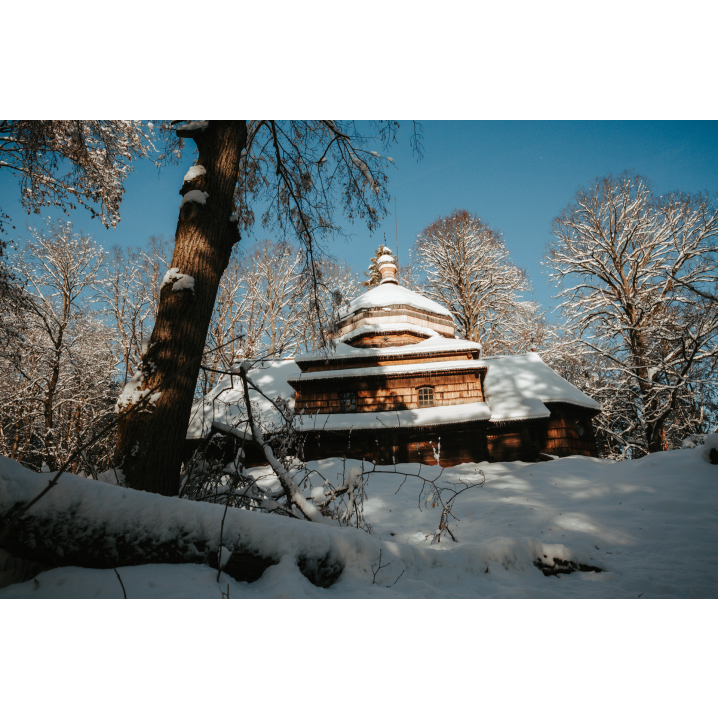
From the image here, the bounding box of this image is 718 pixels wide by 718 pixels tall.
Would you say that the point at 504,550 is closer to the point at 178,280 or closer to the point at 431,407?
the point at 178,280

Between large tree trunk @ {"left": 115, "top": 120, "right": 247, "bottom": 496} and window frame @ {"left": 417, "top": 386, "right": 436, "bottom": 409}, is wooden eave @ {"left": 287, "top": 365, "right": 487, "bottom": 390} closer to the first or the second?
window frame @ {"left": 417, "top": 386, "right": 436, "bottom": 409}

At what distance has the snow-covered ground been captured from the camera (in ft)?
5.95

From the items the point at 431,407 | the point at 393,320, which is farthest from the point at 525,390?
the point at 393,320

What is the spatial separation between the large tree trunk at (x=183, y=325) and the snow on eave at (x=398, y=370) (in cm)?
979

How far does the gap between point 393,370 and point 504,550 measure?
10.1 m

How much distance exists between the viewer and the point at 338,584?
2312mm

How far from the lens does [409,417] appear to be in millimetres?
12414

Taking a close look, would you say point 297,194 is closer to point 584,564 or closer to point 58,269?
point 584,564

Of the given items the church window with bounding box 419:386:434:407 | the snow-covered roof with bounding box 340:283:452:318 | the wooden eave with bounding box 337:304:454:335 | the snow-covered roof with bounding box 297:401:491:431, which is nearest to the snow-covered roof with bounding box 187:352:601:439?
the snow-covered roof with bounding box 297:401:491:431

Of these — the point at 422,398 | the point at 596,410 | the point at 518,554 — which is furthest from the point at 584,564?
the point at 596,410

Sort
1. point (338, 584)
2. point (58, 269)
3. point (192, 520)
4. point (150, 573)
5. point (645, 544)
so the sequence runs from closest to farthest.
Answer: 1. point (150, 573)
2. point (192, 520)
3. point (338, 584)
4. point (645, 544)
5. point (58, 269)

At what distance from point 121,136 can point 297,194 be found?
2.47 metres

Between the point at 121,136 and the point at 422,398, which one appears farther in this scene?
the point at 422,398

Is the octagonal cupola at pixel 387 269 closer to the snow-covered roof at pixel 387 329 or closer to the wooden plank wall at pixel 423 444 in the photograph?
the snow-covered roof at pixel 387 329
